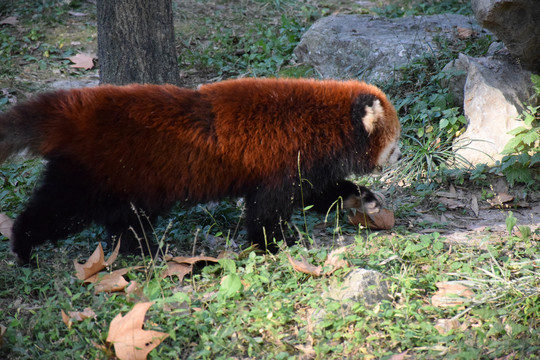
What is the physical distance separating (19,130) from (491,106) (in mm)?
3793

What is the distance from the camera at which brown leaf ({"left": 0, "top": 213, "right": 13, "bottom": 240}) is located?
414cm

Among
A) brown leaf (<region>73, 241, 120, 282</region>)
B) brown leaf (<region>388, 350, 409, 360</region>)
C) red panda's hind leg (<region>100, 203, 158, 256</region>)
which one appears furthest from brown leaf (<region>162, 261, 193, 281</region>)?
brown leaf (<region>388, 350, 409, 360</region>)

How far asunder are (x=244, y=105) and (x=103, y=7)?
2.05m

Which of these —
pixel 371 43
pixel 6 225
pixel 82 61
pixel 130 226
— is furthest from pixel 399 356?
pixel 82 61

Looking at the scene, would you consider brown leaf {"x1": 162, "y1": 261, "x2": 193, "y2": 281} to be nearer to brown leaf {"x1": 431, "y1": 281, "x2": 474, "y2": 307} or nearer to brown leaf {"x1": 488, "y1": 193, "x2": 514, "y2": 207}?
brown leaf {"x1": 431, "y1": 281, "x2": 474, "y2": 307}

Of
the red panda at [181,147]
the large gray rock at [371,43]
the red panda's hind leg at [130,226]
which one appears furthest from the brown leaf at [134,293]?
the large gray rock at [371,43]

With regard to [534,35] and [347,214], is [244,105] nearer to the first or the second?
[347,214]

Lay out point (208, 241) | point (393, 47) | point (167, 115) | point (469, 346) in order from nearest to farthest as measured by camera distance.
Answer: point (469, 346) → point (167, 115) → point (208, 241) → point (393, 47)

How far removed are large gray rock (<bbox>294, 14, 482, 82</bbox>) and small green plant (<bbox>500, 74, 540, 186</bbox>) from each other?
4.71 ft

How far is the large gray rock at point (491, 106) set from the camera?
16.1ft

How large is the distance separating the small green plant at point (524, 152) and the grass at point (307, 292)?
8.7 inches

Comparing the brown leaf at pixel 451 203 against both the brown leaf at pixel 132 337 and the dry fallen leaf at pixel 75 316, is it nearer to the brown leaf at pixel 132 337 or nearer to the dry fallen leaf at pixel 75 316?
the brown leaf at pixel 132 337

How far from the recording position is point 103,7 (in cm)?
488

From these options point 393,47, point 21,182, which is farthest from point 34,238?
point 393,47
